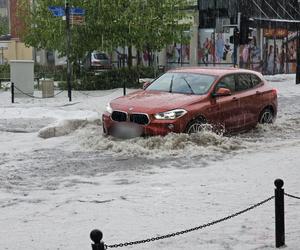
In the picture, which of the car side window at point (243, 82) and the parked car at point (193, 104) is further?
the car side window at point (243, 82)

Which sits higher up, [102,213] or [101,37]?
[101,37]

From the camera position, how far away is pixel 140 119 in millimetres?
10273

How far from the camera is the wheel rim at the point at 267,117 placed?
12820 millimetres

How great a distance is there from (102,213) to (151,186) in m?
1.38

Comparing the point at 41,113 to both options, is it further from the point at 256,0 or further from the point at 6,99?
the point at 256,0

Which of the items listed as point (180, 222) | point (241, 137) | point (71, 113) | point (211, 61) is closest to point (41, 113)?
point (71, 113)

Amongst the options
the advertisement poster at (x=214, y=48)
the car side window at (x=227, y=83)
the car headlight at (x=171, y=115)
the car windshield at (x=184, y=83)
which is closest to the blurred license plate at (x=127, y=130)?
the car headlight at (x=171, y=115)

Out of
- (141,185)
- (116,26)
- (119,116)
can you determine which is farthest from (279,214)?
(116,26)

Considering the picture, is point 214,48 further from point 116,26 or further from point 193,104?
point 193,104

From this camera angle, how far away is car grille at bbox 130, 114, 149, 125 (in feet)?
33.4

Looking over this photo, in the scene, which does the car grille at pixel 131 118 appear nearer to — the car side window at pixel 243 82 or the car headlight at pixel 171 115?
the car headlight at pixel 171 115

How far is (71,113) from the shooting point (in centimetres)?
1603

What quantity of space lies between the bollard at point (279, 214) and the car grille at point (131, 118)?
5.34 m

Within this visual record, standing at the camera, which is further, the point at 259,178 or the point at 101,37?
the point at 101,37
